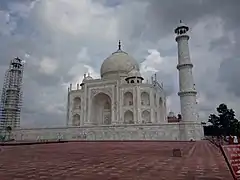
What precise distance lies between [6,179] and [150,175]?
230 cm

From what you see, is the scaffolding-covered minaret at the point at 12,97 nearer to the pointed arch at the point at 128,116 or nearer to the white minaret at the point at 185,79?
→ the pointed arch at the point at 128,116

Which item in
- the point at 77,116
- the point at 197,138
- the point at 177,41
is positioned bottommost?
the point at 197,138

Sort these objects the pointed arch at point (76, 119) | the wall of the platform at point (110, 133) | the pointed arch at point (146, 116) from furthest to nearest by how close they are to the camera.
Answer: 1. the pointed arch at point (76, 119)
2. the pointed arch at point (146, 116)
3. the wall of the platform at point (110, 133)

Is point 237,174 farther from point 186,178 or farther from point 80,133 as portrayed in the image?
point 80,133

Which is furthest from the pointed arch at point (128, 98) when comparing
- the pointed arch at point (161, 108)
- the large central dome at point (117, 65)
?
the pointed arch at point (161, 108)

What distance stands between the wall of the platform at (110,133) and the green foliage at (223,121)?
1009 cm

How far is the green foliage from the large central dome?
13687 mm

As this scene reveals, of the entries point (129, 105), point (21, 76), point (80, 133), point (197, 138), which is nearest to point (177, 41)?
point (129, 105)

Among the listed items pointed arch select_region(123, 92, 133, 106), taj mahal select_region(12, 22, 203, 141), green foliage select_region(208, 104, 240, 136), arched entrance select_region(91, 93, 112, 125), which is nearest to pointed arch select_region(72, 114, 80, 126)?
taj mahal select_region(12, 22, 203, 141)

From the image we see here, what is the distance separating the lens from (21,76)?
115ft

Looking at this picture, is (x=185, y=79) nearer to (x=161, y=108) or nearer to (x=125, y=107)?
(x=125, y=107)

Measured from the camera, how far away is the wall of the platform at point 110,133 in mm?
22578

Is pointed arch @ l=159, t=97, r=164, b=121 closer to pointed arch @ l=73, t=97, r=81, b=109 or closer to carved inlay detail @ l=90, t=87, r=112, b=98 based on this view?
carved inlay detail @ l=90, t=87, r=112, b=98

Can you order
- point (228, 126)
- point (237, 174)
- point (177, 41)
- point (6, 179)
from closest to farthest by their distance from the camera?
point (237, 174)
point (6, 179)
point (177, 41)
point (228, 126)
